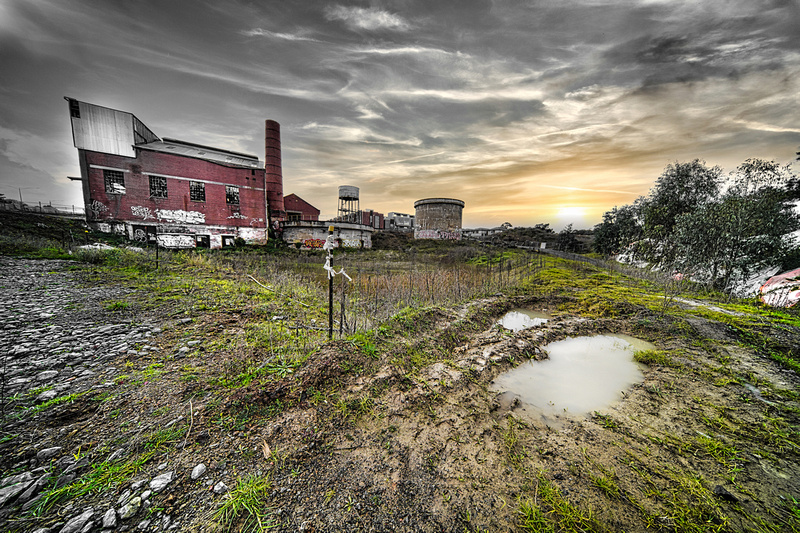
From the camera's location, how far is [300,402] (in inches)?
104

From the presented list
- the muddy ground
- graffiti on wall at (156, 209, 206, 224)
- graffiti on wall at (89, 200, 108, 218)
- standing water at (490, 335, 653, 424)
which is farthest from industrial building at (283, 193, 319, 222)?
standing water at (490, 335, 653, 424)

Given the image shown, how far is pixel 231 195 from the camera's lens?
61.9ft

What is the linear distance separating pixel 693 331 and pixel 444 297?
4.78 m

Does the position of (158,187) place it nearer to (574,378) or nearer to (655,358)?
Result: (574,378)

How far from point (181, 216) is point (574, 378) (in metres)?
22.6

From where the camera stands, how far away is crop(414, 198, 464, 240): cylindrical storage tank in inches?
1135

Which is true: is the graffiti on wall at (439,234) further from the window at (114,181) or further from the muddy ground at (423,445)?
the muddy ground at (423,445)

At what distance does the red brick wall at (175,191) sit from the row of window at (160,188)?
0.19 metres

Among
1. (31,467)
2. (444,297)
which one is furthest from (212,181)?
(31,467)

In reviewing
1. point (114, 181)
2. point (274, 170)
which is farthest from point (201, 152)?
point (114, 181)

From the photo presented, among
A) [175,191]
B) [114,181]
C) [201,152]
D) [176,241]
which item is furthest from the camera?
[201,152]

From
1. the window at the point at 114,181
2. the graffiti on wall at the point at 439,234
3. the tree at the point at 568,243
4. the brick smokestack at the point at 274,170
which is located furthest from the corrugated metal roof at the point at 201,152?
the tree at the point at 568,243

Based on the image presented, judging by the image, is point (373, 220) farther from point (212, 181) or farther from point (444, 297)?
point (444, 297)

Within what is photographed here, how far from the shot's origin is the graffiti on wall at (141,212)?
1584cm
